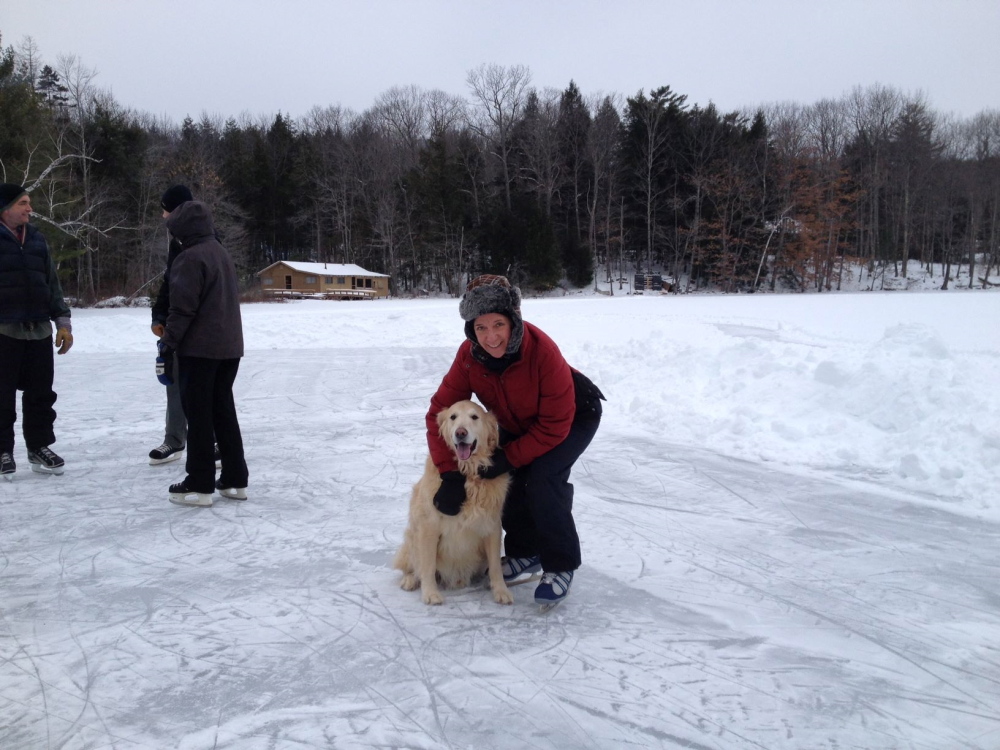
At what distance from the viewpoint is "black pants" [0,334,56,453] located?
189 inches

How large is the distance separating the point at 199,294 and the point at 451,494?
7.86ft

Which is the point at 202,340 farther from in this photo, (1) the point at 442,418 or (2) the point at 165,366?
(1) the point at 442,418

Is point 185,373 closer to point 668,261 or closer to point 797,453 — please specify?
point 797,453

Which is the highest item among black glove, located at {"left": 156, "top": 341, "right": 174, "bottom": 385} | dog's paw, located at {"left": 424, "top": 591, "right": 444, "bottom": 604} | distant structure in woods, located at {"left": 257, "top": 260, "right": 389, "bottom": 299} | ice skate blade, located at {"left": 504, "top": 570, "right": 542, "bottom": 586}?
distant structure in woods, located at {"left": 257, "top": 260, "right": 389, "bottom": 299}

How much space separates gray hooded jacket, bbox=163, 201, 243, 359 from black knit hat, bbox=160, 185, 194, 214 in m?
0.14

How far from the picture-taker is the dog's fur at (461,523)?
291 cm

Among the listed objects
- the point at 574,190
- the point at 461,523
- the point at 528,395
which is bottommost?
the point at 461,523

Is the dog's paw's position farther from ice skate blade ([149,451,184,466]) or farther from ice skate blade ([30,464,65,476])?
ice skate blade ([30,464,65,476])

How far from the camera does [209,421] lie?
4.30 meters

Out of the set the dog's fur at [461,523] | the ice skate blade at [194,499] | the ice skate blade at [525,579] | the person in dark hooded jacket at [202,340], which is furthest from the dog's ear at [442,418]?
the ice skate blade at [194,499]

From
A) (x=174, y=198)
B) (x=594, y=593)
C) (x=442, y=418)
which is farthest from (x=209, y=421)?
(x=594, y=593)

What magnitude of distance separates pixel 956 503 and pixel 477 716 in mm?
3803

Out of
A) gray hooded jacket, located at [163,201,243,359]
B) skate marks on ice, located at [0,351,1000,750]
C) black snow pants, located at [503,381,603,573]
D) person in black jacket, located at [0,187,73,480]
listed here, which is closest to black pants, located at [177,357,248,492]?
gray hooded jacket, located at [163,201,243,359]

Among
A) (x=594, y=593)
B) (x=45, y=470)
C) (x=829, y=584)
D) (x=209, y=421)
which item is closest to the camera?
(x=594, y=593)
